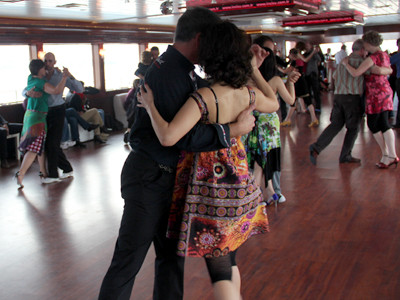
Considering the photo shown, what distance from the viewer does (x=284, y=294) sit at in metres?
2.84

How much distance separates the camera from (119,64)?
38.5 ft

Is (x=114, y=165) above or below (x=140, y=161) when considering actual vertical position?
below

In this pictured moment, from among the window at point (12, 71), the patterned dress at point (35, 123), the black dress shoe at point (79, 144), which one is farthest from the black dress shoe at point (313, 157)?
the window at point (12, 71)

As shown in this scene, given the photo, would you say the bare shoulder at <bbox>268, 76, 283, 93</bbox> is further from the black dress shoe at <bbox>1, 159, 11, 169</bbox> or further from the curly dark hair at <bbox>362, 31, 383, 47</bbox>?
the black dress shoe at <bbox>1, 159, 11, 169</bbox>

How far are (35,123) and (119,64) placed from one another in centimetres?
652

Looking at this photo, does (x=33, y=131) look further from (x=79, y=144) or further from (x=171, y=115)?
(x=171, y=115)

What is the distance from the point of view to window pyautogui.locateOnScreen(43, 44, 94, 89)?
1008 cm

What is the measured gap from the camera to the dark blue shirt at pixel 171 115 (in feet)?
6.14

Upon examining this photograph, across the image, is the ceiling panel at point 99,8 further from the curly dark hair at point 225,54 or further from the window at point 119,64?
the curly dark hair at point 225,54

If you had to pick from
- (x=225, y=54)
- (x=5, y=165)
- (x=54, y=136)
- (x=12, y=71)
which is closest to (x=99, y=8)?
(x=12, y=71)

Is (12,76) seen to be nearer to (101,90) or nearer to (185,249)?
(101,90)

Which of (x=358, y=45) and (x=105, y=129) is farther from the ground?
(x=358, y=45)

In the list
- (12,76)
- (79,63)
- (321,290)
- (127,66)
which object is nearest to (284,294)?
(321,290)

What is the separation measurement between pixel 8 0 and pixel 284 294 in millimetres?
4901
